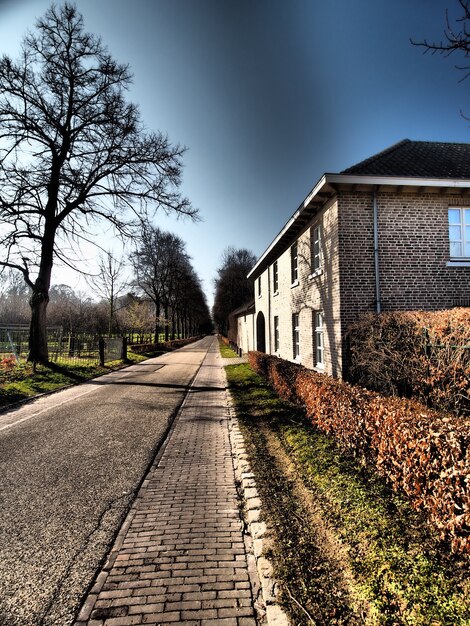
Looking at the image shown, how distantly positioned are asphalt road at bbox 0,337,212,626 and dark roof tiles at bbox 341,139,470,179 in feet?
27.3

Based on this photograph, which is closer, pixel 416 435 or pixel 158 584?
pixel 158 584

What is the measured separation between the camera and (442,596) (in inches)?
93.9

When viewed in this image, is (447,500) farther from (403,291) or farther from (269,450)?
(403,291)

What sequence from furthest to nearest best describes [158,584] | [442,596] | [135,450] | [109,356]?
[109,356]
[135,450]
[158,584]
[442,596]

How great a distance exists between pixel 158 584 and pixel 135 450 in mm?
3478

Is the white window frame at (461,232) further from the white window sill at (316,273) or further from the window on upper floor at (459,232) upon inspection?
the white window sill at (316,273)

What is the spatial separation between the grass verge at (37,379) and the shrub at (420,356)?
31.8 feet

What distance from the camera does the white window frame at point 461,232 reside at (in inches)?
368

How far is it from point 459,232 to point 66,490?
10556 mm

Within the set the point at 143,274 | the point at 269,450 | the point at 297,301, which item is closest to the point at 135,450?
the point at 269,450

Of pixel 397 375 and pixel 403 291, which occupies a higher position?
pixel 403 291

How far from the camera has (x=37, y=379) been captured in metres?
13.6

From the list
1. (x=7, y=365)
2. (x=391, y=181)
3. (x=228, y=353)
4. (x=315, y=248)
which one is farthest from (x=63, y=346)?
(x=391, y=181)

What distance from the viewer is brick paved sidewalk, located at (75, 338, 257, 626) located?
97.9 inches
